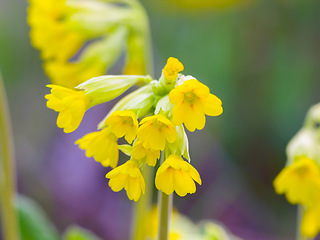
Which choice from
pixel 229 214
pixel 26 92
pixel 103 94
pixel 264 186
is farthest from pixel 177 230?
pixel 26 92

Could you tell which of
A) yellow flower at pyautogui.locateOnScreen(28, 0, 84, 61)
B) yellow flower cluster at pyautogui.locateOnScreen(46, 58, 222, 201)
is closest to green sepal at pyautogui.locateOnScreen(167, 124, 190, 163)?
yellow flower cluster at pyautogui.locateOnScreen(46, 58, 222, 201)

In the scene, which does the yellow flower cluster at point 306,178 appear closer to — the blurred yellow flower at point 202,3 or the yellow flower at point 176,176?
the yellow flower at point 176,176

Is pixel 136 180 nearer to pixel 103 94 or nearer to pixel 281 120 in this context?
pixel 103 94

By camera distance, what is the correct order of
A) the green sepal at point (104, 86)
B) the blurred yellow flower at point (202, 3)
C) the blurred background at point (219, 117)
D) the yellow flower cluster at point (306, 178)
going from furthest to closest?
the blurred yellow flower at point (202, 3) < the blurred background at point (219, 117) < the yellow flower cluster at point (306, 178) < the green sepal at point (104, 86)

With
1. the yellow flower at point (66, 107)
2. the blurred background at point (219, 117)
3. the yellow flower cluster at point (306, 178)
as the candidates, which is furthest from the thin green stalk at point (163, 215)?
the blurred background at point (219, 117)

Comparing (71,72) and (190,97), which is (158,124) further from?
(71,72)

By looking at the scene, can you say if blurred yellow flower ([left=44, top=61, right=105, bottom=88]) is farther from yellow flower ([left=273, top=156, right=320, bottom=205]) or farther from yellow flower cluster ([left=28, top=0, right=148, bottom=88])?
yellow flower ([left=273, top=156, right=320, bottom=205])
